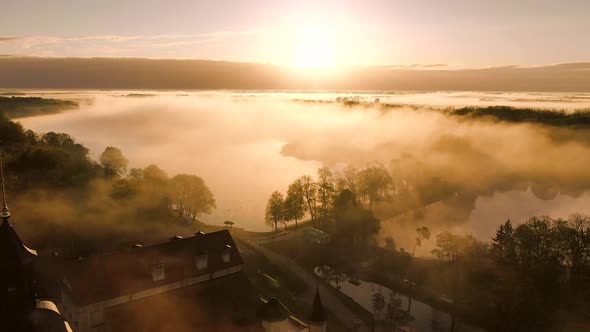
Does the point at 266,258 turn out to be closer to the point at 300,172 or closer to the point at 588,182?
the point at 300,172

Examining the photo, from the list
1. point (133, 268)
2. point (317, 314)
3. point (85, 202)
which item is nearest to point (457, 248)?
point (317, 314)

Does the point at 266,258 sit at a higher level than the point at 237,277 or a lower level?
lower

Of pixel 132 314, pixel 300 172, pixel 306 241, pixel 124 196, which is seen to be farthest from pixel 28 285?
pixel 300 172

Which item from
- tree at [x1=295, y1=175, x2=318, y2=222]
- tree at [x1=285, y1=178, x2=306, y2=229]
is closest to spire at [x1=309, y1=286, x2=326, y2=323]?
tree at [x1=285, y1=178, x2=306, y2=229]

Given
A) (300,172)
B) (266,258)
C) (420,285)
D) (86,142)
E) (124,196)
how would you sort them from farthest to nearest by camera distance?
(86,142) → (300,172) → (124,196) → (266,258) → (420,285)

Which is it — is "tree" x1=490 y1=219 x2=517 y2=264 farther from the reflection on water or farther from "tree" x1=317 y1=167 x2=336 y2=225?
"tree" x1=317 y1=167 x2=336 y2=225
